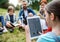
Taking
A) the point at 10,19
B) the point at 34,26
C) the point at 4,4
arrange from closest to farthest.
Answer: the point at 34,26 → the point at 10,19 → the point at 4,4

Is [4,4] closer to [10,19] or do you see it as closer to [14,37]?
[10,19]

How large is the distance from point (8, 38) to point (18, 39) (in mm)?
276

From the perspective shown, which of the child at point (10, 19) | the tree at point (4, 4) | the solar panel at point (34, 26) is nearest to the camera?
the solar panel at point (34, 26)

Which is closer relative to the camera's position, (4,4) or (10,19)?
(10,19)

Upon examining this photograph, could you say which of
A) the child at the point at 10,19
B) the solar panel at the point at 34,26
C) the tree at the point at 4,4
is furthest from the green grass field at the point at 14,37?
the tree at the point at 4,4

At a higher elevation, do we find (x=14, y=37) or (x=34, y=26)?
(x=34, y=26)

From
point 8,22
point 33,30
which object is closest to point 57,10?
point 33,30

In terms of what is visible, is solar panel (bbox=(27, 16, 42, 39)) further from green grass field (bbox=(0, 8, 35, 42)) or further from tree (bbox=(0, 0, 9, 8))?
tree (bbox=(0, 0, 9, 8))

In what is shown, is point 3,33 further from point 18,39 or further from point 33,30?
point 33,30

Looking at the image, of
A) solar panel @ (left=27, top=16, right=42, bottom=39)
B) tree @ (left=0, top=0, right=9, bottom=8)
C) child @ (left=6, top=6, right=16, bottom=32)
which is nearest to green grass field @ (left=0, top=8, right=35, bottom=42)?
child @ (left=6, top=6, right=16, bottom=32)

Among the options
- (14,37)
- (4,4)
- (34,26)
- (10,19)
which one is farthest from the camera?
(4,4)

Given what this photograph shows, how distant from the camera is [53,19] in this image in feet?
4.83

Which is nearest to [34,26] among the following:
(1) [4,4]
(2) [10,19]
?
(2) [10,19]

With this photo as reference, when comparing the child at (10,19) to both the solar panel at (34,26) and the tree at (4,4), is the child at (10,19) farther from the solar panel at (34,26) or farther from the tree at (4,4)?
the tree at (4,4)
